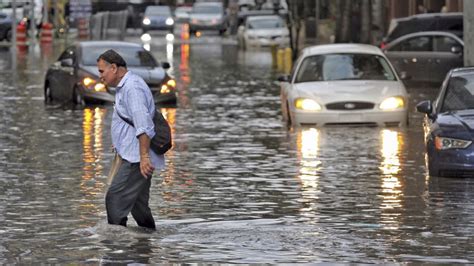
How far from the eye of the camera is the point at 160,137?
39.3 feet

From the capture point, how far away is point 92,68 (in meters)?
30.8

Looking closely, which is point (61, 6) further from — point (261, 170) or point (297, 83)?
point (261, 170)

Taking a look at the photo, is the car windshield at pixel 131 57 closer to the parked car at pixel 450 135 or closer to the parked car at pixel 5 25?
the parked car at pixel 450 135

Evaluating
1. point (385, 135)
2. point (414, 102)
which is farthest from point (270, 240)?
point (414, 102)

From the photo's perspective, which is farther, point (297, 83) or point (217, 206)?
point (297, 83)

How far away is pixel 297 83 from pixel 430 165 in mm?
8137

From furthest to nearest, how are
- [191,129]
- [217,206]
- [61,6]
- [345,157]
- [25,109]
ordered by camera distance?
[61,6] → [25,109] → [191,129] → [345,157] → [217,206]

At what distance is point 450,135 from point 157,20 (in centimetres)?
6756

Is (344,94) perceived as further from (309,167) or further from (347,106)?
(309,167)

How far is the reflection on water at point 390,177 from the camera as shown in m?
14.4

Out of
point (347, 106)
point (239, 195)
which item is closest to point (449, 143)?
point (239, 195)

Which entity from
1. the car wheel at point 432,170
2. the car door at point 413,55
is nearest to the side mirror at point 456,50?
the car door at point 413,55

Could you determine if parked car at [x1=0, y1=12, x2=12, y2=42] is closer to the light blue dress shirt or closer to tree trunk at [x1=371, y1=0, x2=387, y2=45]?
tree trunk at [x1=371, y1=0, x2=387, y2=45]

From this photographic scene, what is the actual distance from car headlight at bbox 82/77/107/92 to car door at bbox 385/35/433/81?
9.82 metres
